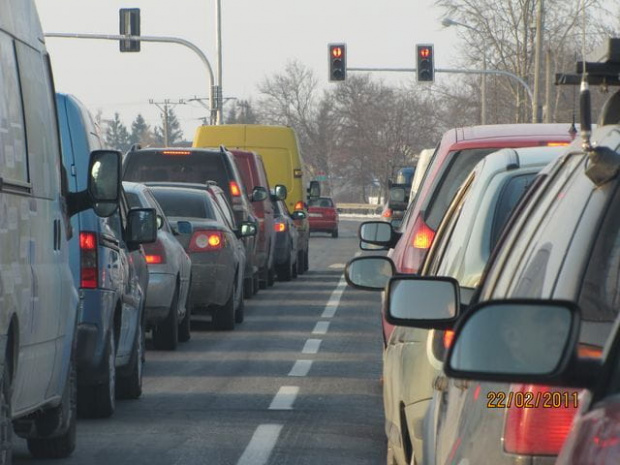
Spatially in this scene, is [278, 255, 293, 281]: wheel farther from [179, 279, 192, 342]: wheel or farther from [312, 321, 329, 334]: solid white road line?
[179, 279, 192, 342]: wheel

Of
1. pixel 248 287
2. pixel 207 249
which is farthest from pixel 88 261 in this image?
pixel 248 287

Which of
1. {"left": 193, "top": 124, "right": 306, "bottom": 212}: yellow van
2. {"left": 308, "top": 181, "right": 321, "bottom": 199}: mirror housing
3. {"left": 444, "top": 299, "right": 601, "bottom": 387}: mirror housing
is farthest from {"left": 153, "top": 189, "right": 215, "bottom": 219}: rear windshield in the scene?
{"left": 308, "top": 181, "right": 321, "bottom": 199}: mirror housing

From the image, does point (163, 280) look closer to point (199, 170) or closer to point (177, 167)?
point (177, 167)

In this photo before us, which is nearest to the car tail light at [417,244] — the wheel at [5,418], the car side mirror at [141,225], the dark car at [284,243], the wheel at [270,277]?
the car side mirror at [141,225]

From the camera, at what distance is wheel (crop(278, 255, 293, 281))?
27516mm

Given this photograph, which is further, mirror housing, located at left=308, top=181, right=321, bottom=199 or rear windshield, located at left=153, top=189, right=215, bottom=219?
mirror housing, located at left=308, top=181, right=321, bottom=199

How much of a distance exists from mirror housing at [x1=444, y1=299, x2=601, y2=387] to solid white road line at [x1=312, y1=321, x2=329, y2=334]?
1425 centimetres

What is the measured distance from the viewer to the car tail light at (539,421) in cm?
303

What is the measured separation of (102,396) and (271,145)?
69.5 ft

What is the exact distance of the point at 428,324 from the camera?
14.0ft

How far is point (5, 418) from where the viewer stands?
20.7 feet

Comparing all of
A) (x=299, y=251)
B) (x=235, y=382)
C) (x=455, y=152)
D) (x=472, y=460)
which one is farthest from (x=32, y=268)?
(x=299, y=251)

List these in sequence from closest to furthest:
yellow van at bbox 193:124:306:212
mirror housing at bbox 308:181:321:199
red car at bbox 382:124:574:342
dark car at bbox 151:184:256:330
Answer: red car at bbox 382:124:574:342, dark car at bbox 151:184:256:330, yellow van at bbox 193:124:306:212, mirror housing at bbox 308:181:321:199

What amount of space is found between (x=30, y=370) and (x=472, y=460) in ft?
12.8
